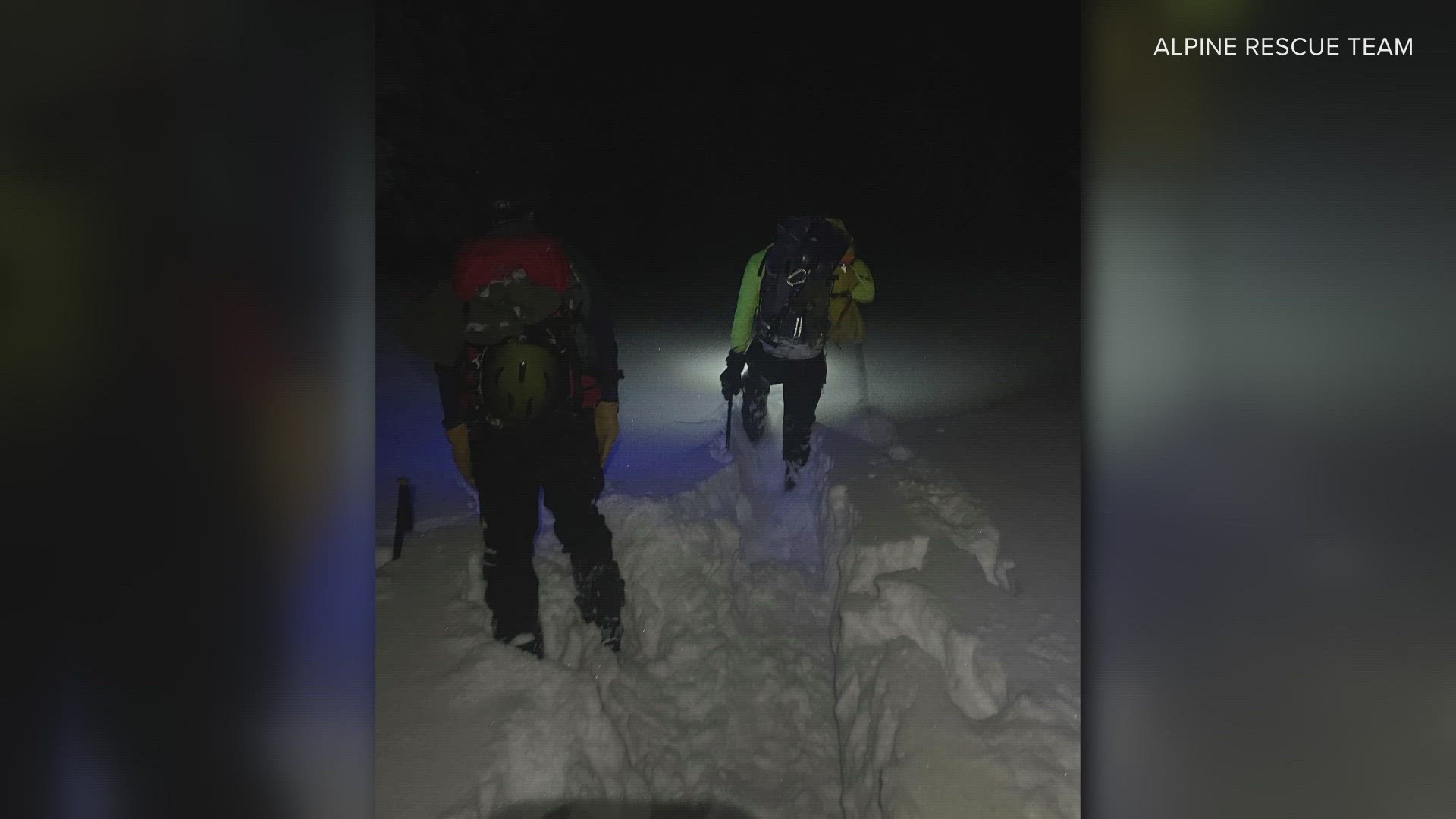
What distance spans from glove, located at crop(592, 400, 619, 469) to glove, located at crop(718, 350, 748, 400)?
302mm

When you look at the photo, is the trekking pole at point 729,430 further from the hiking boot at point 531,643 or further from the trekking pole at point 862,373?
the hiking boot at point 531,643

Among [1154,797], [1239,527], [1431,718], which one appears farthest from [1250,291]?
[1154,797]

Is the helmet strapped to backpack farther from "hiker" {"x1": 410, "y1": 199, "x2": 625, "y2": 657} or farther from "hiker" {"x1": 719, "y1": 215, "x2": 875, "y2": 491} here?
"hiker" {"x1": 719, "y1": 215, "x2": 875, "y2": 491}

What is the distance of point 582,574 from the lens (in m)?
1.90

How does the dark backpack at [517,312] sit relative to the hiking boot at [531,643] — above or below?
above

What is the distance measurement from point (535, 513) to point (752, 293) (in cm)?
85

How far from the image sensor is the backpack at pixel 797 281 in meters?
1.85

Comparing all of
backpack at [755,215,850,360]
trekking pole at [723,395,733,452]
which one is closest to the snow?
trekking pole at [723,395,733,452]

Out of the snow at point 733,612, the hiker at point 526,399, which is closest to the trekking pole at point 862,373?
the snow at point 733,612

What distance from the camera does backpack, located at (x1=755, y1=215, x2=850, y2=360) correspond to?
6.06ft

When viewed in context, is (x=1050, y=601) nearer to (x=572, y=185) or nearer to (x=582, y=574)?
(x=582, y=574)

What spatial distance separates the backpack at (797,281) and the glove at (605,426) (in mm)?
446

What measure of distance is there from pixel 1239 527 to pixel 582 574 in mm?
1765

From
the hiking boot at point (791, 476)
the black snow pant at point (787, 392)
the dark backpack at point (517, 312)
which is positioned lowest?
the hiking boot at point (791, 476)
